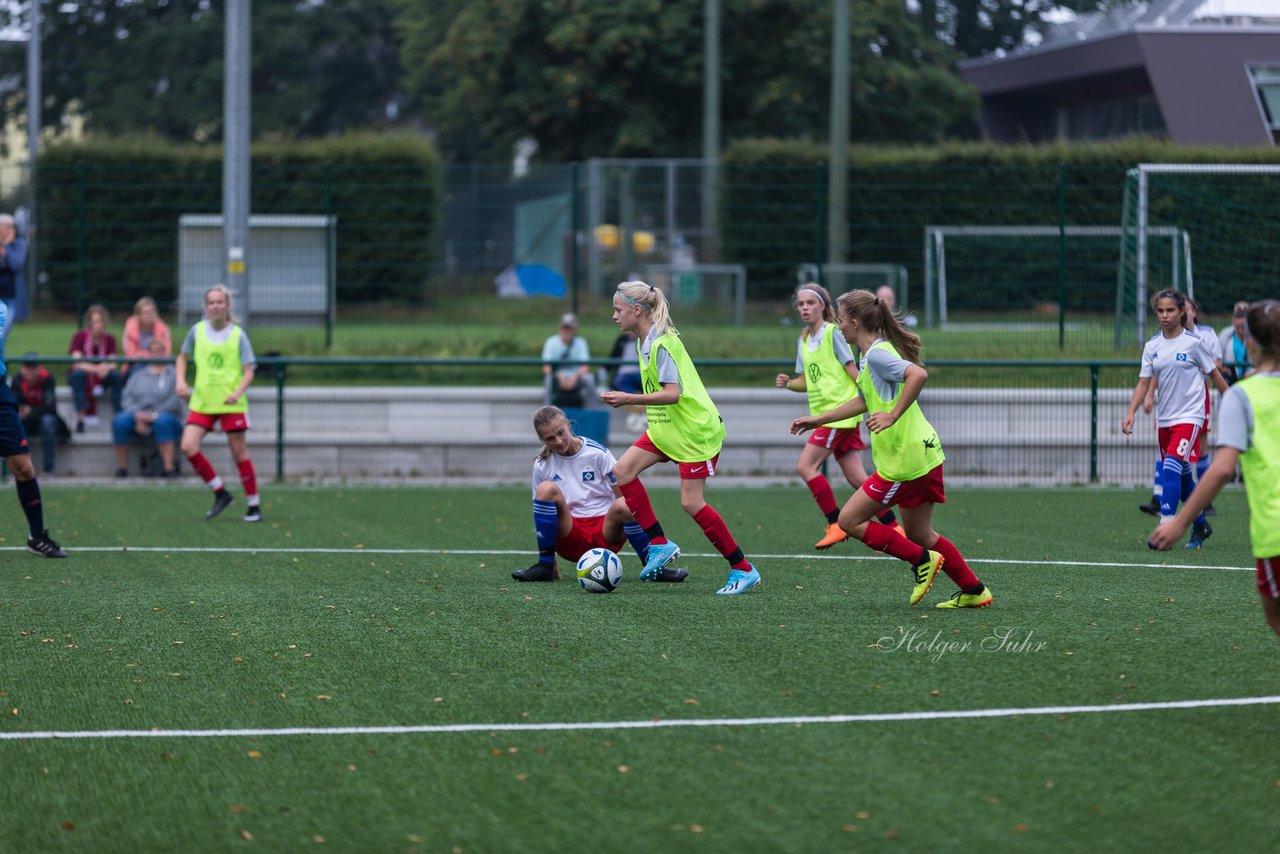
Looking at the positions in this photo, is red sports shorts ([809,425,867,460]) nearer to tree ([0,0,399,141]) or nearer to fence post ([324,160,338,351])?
fence post ([324,160,338,351])

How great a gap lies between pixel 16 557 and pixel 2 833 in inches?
259

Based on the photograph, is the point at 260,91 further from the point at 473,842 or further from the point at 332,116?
the point at 473,842

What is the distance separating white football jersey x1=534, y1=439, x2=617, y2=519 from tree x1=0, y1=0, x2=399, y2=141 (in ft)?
125

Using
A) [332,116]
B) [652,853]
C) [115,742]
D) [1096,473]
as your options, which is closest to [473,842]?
[652,853]

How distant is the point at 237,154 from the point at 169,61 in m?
29.7

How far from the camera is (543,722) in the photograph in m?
6.08

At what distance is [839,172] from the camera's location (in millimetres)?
21375

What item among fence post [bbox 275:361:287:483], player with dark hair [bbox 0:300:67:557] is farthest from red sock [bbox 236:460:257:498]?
fence post [bbox 275:361:287:483]

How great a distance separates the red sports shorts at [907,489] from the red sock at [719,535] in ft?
3.24

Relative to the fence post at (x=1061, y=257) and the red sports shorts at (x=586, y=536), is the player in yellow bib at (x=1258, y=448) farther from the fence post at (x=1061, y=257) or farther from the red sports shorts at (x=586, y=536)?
the fence post at (x=1061, y=257)

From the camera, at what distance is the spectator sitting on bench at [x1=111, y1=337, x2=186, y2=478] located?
16.9 metres

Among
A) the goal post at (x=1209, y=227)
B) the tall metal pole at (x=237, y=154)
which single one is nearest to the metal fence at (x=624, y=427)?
the tall metal pole at (x=237, y=154)

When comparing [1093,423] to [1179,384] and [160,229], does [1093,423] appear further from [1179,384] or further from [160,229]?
[160,229]

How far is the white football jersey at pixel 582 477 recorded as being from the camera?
9.48 m
